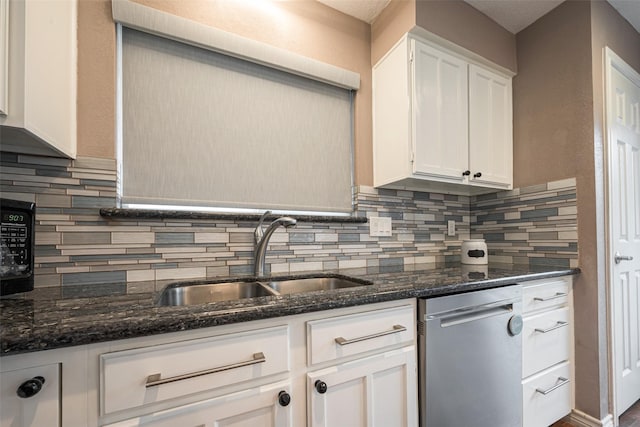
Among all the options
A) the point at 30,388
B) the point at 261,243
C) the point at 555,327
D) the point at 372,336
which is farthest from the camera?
the point at 555,327

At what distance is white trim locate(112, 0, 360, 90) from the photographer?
1212 mm

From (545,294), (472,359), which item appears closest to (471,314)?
(472,359)

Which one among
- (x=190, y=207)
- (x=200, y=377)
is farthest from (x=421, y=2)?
(x=200, y=377)

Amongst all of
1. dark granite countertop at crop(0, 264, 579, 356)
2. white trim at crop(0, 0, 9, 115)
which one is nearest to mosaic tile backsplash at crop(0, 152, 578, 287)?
dark granite countertop at crop(0, 264, 579, 356)

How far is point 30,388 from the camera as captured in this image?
56 centimetres

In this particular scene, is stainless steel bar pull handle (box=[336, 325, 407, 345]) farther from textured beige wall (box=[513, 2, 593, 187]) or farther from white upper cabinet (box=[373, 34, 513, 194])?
textured beige wall (box=[513, 2, 593, 187])

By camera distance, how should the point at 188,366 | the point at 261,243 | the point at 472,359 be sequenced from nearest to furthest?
the point at 188,366 < the point at 472,359 < the point at 261,243

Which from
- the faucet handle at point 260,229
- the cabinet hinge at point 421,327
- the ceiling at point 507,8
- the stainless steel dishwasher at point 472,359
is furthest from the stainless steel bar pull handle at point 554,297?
the ceiling at point 507,8

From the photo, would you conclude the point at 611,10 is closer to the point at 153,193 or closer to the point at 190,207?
the point at 190,207

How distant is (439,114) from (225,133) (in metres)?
1.21

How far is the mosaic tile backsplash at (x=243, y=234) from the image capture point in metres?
1.08

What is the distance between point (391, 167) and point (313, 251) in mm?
680

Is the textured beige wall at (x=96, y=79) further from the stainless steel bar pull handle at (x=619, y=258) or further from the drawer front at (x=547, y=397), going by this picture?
the stainless steel bar pull handle at (x=619, y=258)

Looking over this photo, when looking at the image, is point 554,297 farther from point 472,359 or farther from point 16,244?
point 16,244
